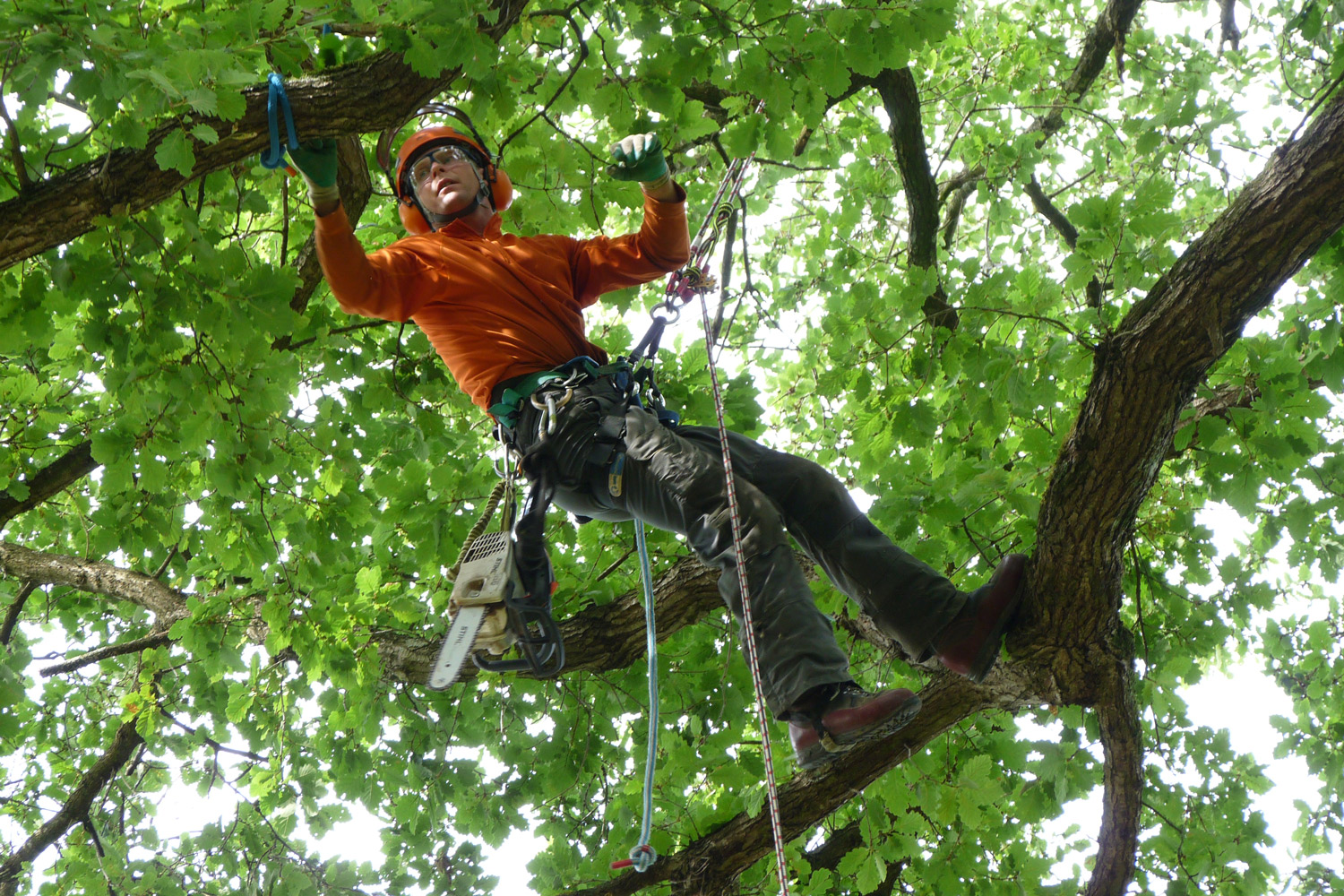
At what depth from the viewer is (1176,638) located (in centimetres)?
414

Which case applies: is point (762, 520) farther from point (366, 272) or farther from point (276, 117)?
point (276, 117)

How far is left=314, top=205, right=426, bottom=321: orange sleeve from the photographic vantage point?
99.0 inches

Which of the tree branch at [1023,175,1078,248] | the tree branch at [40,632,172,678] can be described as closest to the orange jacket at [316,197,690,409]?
the tree branch at [40,632,172,678]

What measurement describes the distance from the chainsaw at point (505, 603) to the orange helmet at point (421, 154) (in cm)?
123

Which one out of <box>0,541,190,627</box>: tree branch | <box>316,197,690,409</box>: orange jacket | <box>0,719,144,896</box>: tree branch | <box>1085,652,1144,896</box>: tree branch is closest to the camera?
<box>316,197,690,409</box>: orange jacket

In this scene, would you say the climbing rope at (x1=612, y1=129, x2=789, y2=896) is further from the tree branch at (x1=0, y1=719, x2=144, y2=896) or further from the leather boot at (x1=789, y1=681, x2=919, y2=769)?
the tree branch at (x1=0, y1=719, x2=144, y2=896)

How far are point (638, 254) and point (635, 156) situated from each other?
47cm

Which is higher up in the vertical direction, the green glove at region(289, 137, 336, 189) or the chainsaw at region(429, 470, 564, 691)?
the green glove at region(289, 137, 336, 189)

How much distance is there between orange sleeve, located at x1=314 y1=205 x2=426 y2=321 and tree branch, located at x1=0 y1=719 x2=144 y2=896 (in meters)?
3.44

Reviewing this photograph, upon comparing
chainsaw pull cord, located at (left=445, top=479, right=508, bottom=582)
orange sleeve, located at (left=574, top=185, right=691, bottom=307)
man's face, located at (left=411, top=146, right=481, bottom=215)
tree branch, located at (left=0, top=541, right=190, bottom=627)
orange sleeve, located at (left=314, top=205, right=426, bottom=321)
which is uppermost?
tree branch, located at (left=0, top=541, right=190, bottom=627)

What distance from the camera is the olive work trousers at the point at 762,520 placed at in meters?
2.18

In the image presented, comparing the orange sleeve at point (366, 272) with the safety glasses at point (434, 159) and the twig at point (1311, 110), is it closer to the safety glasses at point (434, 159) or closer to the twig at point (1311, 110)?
the safety glasses at point (434, 159)

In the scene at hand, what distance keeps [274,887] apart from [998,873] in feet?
10.8

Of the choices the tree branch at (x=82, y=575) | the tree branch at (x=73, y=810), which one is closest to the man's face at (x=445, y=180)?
the tree branch at (x=82, y=575)
